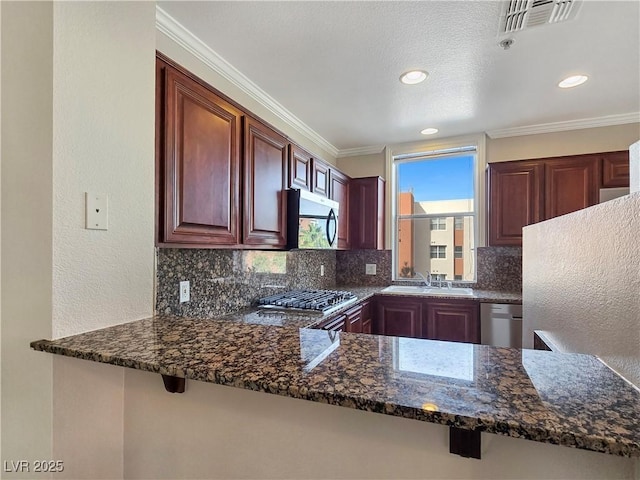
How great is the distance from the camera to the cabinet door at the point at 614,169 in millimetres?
2748

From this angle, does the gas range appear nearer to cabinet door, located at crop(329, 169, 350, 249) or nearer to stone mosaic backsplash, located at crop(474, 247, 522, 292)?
cabinet door, located at crop(329, 169, 350, 249)

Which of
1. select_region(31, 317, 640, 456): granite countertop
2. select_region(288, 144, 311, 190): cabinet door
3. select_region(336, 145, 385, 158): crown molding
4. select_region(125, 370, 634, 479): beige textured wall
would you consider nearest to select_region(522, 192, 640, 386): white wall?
select_region(31, 317, 640, 456): granite countertop

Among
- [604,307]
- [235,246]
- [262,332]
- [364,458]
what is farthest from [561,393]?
[235,246]

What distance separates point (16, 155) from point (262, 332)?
0.96 metres

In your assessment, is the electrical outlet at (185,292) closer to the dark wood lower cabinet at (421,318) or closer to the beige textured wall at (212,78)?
the beige textured wall at (212,78)

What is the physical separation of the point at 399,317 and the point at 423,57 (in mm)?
2247

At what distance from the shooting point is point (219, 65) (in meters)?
2.10

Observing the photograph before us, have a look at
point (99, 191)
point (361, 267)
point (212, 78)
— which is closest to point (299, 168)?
point (212, 78)

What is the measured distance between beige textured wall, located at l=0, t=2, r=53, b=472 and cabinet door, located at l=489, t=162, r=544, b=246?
3.31 metres

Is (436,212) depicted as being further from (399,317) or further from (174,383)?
(174,383)

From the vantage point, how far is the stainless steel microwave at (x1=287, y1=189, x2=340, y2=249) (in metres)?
2.23

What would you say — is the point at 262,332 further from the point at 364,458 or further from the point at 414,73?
the point at 414,73

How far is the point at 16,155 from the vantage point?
103 cm

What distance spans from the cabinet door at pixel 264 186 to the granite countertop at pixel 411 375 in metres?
0.92
